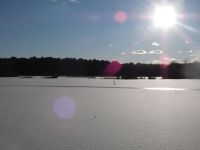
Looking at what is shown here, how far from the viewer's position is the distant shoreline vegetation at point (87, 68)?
3713 inches

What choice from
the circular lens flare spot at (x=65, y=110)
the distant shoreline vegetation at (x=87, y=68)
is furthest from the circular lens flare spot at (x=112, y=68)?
the circular lens flare spot at (x=65, y=110)

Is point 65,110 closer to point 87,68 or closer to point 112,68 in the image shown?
point 87,68

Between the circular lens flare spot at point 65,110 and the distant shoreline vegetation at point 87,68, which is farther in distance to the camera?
the distant shoreline vegetation at point 87,68

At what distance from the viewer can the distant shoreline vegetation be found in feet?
309

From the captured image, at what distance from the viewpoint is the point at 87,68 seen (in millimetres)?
101812

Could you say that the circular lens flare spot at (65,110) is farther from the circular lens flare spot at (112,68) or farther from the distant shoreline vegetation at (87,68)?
the circular lens flare spot at (112,68)

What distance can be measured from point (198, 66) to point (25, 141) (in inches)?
3854

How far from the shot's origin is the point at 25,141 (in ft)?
19.0

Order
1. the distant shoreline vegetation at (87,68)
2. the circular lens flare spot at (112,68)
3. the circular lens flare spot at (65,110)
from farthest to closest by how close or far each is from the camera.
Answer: the circular lens flare spot at (112,68)
the distant shoreline vegetation at (87,68)
the circular lens flare spot at (65,110)

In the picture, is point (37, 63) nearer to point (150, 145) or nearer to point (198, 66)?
point (198, 66)

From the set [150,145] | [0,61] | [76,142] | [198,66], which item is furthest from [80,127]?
[198,66]

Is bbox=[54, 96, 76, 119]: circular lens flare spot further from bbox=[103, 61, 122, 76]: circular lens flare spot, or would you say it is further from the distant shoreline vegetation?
bbox=[103, 61, 122, 76]: circular lens flare spot

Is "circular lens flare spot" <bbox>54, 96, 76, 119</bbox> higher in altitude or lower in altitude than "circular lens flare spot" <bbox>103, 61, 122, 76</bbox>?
lower

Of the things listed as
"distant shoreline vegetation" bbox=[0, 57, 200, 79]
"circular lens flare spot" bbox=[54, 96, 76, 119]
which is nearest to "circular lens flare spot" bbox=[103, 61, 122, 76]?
"distant shoreline vegetation" bbox=[0, 57, 200, 79]
